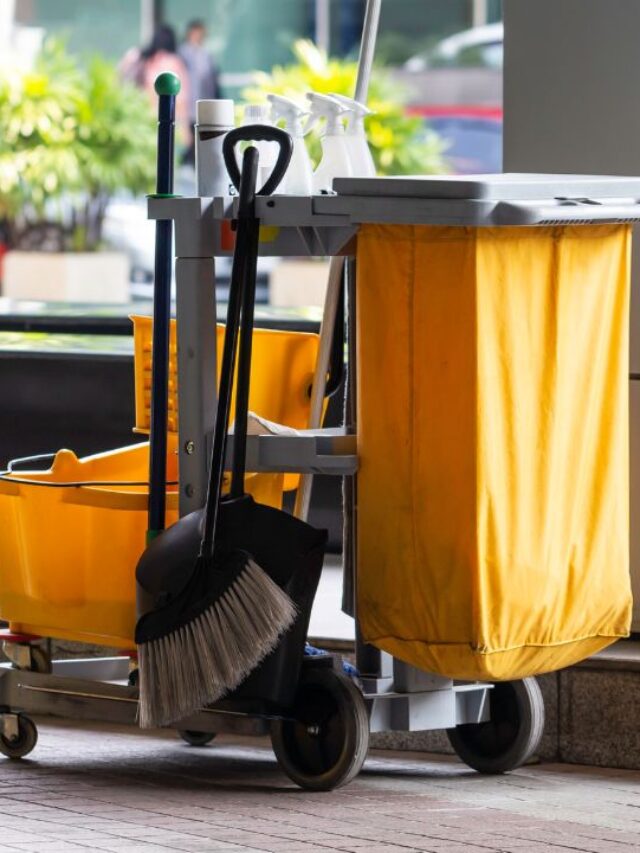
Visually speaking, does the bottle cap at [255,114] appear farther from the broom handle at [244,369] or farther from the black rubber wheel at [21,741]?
the black rubber wheel at [21,741]

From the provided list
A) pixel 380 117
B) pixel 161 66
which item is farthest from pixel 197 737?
pixel 161 66

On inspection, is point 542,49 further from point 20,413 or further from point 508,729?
point 20,413

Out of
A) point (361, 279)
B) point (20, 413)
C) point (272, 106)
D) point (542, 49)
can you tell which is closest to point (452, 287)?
point (361, 279)

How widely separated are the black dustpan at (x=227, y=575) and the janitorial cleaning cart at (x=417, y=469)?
0.02 m

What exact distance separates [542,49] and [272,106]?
94cm

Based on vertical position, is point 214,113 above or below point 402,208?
above

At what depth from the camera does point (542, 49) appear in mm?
4680

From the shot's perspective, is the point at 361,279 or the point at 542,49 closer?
the point at 361,279

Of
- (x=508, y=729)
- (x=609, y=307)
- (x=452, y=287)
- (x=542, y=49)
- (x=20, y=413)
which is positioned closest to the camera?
(x=452, y=287)

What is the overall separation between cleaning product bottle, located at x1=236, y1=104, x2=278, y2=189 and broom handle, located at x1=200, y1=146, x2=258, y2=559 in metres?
0.17

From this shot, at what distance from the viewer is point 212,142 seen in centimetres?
396

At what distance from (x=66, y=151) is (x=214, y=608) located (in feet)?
51.9

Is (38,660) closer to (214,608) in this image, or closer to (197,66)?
(214,608)

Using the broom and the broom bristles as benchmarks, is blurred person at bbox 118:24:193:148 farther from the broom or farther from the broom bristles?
the broom bristles
